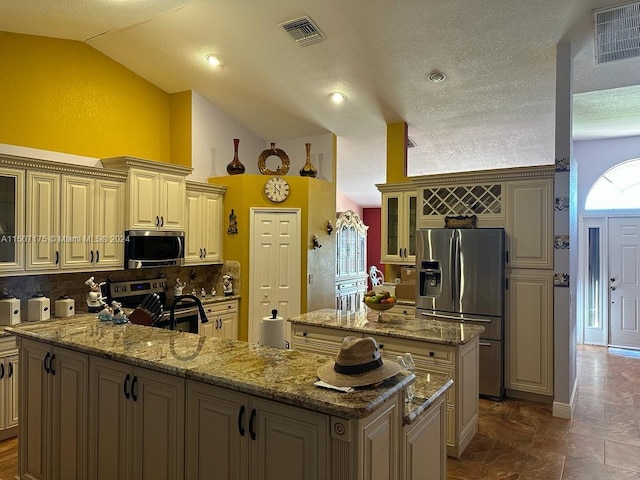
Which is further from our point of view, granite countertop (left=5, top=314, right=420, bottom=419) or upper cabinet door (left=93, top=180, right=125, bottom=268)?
upper cabinet door (left=93, top=180, right=125, bottom=268)

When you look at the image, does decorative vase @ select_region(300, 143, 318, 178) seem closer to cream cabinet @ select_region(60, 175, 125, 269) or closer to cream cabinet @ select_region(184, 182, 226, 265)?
cream cabinet @ select_region(184, 182, 226, 265)

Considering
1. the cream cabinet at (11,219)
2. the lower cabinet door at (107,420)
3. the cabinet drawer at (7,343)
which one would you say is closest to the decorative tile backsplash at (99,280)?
the cream cabinet at (11,219)

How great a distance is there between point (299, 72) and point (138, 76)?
6.76ft

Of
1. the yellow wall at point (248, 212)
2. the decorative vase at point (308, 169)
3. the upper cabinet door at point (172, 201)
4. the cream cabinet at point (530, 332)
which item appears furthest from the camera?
the decorative vase at point (308, 169)

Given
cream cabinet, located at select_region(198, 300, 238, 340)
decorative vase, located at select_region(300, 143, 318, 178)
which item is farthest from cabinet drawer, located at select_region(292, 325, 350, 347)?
decorative vase, located at select_region(300, 143, 318, 178)

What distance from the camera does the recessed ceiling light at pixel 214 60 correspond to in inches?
192

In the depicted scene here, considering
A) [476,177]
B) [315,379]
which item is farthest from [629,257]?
[315,379]

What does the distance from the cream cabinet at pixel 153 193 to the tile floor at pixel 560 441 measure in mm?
3733

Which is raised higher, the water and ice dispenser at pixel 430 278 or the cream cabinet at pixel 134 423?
the water and ice dispenser at pixel 430 278

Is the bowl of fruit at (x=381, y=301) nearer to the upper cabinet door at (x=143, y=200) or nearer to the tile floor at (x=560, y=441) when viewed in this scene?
the tile floor at (x=560, y=441)

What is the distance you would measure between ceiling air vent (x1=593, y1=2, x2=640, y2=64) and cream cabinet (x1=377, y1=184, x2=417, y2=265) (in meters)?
2.34

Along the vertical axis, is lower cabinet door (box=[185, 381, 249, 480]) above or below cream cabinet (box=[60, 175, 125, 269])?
below

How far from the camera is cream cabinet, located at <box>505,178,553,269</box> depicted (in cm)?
427

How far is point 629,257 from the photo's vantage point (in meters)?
6.34
